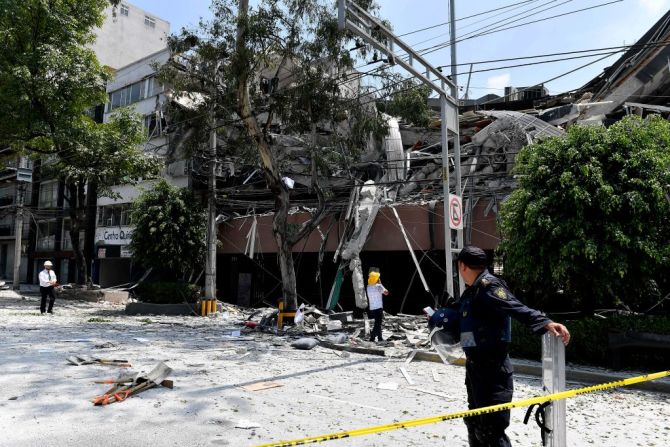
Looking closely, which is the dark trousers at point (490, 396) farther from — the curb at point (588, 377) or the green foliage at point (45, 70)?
the green foliage at point (45, 70)

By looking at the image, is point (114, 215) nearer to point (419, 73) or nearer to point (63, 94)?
point (63, 94)

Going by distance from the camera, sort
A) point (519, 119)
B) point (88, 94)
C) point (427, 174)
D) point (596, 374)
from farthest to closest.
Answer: point (88, 94) < point (427, 174) < point (519, 119) < point (596, 374)

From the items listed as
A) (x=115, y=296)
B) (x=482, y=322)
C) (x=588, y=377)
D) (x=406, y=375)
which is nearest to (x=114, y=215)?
(x=115, y=296)

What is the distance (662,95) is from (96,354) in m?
19.4

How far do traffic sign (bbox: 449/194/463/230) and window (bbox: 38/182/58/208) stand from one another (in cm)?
3509

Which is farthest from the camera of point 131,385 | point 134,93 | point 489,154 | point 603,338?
point 134,93

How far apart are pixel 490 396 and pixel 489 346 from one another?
33cm

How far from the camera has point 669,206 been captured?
28.1 feet

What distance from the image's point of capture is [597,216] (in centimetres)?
876

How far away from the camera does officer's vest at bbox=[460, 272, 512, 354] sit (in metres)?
3.56

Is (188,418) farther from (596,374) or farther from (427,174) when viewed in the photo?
(427,174)

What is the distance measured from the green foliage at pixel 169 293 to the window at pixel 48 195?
21.5 m

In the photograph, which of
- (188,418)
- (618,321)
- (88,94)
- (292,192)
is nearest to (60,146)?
(88,94)

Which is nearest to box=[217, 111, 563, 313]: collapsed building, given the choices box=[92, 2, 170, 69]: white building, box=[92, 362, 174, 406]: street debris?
box=[92, 362, 174, 406]: street debris
